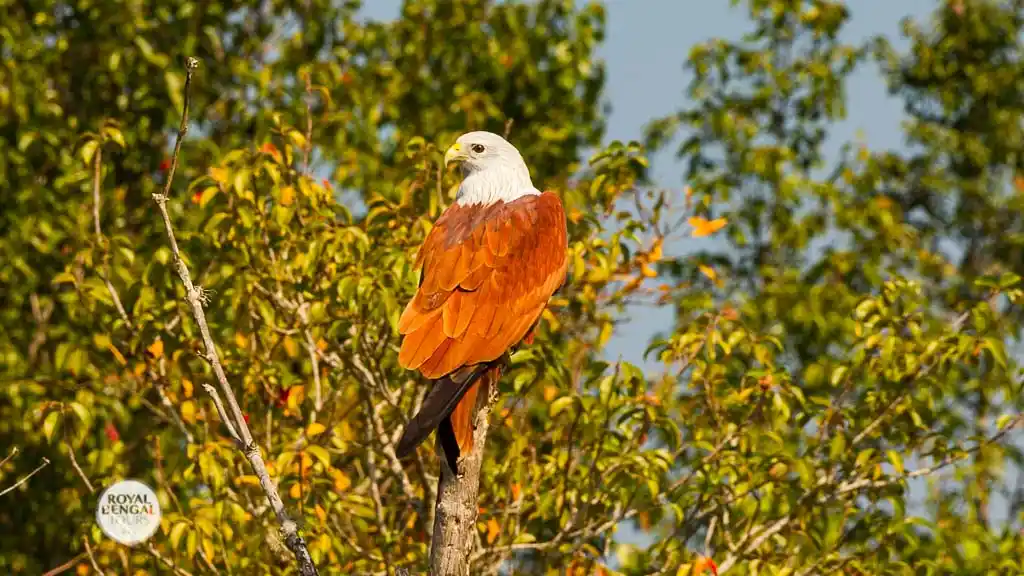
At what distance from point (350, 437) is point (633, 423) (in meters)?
1.26

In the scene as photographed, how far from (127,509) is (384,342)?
1261 millimetres

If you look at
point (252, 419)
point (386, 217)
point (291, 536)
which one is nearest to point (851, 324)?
point (386, 217)

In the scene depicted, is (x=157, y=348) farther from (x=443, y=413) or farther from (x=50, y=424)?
(x=443, y=413)

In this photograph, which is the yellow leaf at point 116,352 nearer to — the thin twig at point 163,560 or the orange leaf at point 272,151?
the thin twig at point 163,560

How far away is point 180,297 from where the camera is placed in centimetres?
606

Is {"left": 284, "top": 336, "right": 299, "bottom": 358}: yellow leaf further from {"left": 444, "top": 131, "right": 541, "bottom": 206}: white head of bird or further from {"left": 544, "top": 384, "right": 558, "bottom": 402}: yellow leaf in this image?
{"left": 444, "top": 131, "right": 541, "bottom": 206}: white head of bird

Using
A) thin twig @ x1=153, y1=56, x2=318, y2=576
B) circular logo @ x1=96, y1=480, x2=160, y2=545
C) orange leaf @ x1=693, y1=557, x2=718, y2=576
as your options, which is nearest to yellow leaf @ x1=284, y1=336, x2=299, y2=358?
circular logo @ x1=96, y1=480, x2=160, y2=545

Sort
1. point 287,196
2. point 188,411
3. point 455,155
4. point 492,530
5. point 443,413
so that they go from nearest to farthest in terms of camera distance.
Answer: point 443,413, point 455,155, point 492,530, point 287,196, point 188,411

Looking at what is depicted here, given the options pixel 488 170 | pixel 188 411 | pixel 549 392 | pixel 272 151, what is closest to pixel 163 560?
pixel 188 411

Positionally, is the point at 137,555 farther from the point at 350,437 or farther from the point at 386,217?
the point at 386,217

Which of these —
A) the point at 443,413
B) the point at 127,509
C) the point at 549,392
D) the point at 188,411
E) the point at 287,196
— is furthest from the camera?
the point at 549,392

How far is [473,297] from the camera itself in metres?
4.81

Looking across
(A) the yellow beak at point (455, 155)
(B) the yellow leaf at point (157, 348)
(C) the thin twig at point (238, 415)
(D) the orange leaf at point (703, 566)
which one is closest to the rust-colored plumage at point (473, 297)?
(A) the yellow beak at point (455, 155)

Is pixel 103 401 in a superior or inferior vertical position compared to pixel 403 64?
inferior
